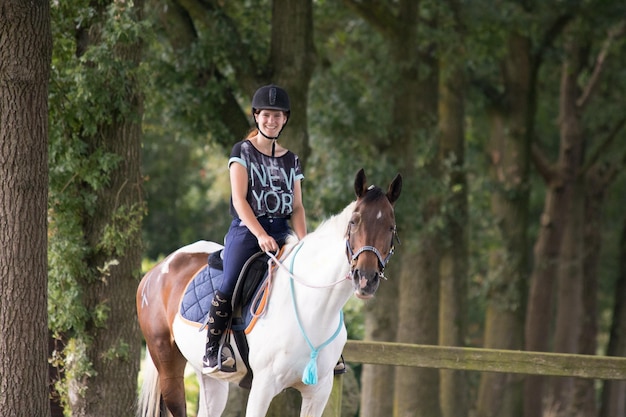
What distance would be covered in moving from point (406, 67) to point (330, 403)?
26.5ft

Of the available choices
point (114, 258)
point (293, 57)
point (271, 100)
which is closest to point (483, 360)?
point (271, 100)

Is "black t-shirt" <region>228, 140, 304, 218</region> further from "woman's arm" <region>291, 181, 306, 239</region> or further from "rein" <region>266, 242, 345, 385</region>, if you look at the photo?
"rein" <region>266, 242, 345, 385</region>

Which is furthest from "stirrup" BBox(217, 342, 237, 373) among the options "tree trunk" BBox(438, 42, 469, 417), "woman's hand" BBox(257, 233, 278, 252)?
"tree trunk" BBox(438, 42, 469, 417)

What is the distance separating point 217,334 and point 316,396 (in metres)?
0.78

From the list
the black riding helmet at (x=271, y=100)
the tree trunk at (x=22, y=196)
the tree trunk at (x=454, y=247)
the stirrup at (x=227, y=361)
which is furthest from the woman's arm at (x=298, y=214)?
the tree trunk at (x=454, y=247)

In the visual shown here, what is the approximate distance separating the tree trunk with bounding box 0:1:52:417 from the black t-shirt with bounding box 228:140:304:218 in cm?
166

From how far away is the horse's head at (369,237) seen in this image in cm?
547

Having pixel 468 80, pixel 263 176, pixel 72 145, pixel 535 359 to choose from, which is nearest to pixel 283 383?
pixel 263 176

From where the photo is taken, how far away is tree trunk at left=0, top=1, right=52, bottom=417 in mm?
6906

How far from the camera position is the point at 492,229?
19.2 m

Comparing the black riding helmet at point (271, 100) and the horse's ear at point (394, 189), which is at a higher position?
the black riding helmet at point (271, 100)

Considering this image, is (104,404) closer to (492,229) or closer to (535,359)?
(535,359)

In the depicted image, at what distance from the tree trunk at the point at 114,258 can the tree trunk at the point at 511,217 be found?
10.5 metres

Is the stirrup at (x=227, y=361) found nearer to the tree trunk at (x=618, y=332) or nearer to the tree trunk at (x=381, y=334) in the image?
the tree trunk at (x=381, y=334)
